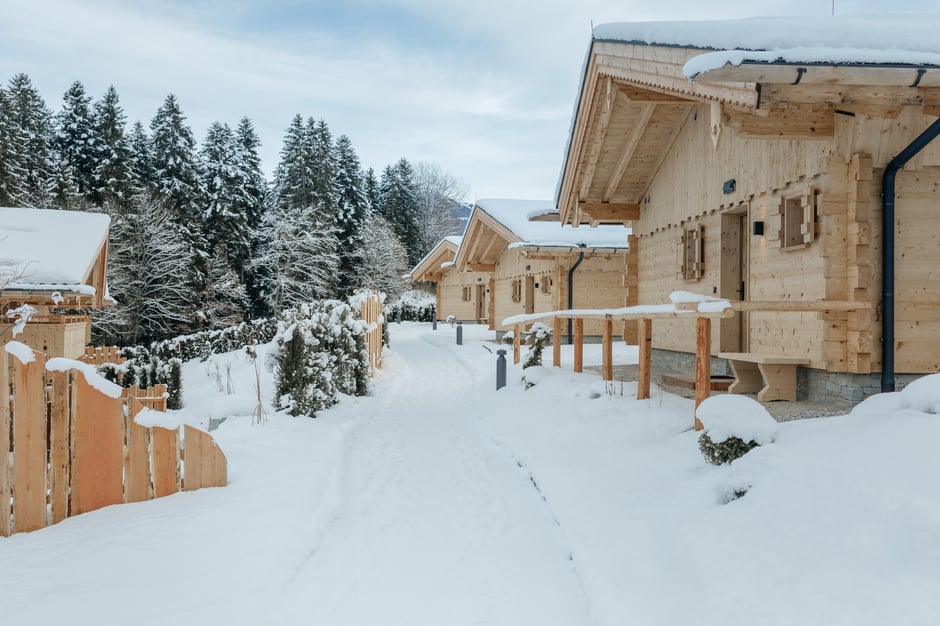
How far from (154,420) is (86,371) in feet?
2.13

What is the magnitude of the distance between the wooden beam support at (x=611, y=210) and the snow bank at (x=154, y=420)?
10.2m

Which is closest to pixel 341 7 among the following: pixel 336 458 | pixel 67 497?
pixel 336 458

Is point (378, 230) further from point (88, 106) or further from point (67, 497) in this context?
point (67, 497)

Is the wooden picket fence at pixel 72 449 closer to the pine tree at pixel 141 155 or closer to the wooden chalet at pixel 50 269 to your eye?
the wooden chalet at pixel 50 269

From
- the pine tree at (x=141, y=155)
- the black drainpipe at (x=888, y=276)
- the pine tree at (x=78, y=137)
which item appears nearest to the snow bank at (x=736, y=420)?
the black drainpipe at (x=888, y=276)

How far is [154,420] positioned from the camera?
5.20m

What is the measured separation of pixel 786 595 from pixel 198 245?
33963 millimetres

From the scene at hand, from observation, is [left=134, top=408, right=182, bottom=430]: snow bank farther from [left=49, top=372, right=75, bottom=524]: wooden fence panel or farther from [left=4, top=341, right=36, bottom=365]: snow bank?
[left=4, top=341, right=36, bottom=365]: snow bank

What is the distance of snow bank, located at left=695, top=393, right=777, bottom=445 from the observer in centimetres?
482

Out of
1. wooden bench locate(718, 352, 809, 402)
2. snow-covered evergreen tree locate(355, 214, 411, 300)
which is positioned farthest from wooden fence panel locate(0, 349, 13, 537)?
snow-covered evergreen tree locate(355, 214, 411, 300)

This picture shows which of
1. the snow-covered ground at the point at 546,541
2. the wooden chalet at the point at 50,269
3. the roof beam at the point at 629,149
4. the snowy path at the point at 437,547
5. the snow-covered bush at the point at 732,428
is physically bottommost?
the snowy path at the point at 437,547

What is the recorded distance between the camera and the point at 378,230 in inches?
1841

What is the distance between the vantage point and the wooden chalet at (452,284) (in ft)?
111

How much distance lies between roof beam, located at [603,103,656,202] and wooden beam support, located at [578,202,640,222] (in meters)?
0.21
